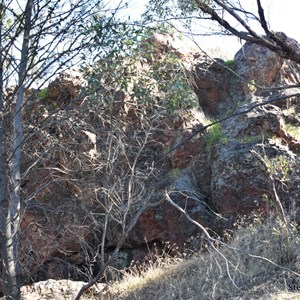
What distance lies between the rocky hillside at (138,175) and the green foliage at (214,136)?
0.08 ft

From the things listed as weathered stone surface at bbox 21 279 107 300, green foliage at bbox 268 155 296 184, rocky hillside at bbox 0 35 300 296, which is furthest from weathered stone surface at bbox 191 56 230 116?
weathered stone surface at bbox 21 279 107 300

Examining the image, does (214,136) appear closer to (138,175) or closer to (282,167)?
(138,175)

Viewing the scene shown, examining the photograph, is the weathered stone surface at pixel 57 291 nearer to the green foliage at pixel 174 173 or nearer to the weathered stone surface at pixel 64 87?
the green foliage at pixel 174 173

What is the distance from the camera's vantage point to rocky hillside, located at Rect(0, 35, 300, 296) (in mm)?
9023

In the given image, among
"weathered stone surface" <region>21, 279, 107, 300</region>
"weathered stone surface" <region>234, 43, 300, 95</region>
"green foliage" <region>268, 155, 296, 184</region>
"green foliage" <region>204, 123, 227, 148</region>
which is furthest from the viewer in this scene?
"weathered stone surface" <region>234, 43, 300, 95</region>

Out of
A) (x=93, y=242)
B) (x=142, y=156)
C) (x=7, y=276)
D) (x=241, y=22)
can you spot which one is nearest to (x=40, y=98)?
(x=142, y=156)

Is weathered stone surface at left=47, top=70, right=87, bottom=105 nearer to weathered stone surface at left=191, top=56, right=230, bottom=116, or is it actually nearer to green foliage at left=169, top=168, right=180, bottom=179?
green foliage at left=169, top=168, right=180, bottom=179

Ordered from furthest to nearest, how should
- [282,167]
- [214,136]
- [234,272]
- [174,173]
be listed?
[214,136]
[174,173]
[282,167]
[234,272]

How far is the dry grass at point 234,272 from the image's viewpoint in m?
7.71

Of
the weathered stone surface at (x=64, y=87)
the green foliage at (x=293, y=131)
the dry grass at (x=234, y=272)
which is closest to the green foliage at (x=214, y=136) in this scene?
the green foliage at (x=293, y=131)

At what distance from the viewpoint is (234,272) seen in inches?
320

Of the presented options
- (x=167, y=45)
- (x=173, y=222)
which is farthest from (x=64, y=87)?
(x=173, y=222)

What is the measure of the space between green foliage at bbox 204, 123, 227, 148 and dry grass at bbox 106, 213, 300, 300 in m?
2.02

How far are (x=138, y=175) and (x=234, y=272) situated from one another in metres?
2.63
